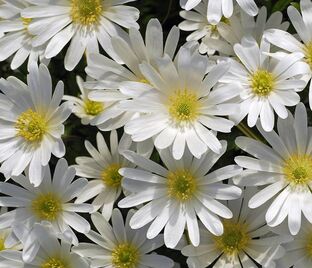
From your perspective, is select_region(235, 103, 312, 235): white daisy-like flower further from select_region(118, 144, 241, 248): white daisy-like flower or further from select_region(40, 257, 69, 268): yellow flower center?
select_region(40, 257, 69, 268): yellow flower center

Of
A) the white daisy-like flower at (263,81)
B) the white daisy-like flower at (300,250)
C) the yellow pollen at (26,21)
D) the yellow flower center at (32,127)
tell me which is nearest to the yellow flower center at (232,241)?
the white daisy-like flower at (300,250)

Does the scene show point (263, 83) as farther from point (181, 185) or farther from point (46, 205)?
point (46, 205)

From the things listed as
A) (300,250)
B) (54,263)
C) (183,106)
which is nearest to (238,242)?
(300,250)

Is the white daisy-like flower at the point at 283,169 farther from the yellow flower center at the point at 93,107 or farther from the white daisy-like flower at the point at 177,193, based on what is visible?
the yellow flower center at the point at 93,107

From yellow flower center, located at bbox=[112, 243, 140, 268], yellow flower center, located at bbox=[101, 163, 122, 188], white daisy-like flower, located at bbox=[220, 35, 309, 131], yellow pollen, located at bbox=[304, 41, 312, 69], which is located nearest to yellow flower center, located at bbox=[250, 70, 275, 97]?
white daisy-like flower, located at bbox=[220, 35, 309, 131]

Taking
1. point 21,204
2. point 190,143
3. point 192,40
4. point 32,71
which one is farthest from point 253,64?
point 21,204

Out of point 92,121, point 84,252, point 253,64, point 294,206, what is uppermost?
point 253,64

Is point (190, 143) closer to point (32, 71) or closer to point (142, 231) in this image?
point (142, 231)
